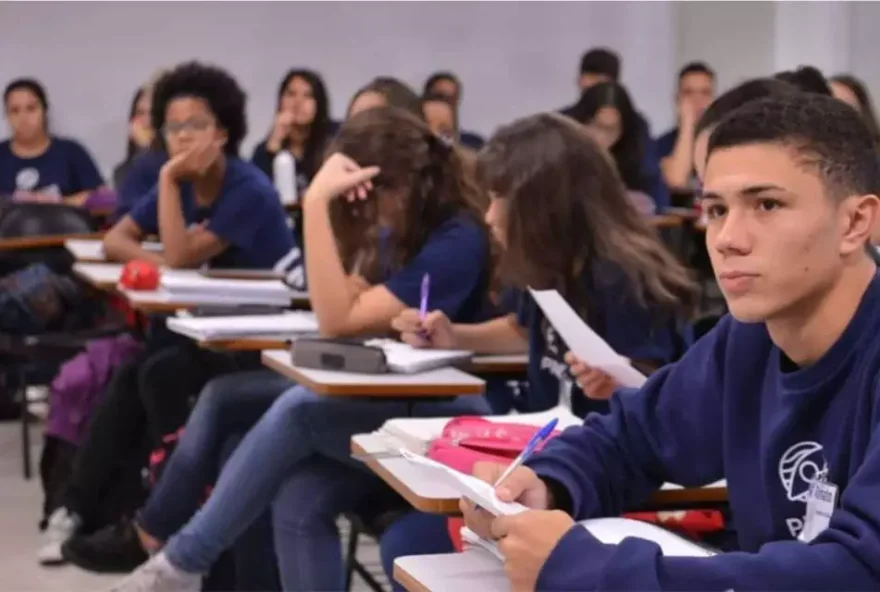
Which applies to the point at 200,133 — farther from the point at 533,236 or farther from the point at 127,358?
the point at 533,236

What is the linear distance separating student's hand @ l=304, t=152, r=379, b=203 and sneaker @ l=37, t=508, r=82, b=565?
1.19 metres

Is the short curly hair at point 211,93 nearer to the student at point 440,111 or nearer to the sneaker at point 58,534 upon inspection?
the sneaker at point 58,534

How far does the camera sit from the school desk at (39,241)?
477 cm

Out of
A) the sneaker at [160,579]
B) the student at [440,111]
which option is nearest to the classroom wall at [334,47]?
the student at [440,111]

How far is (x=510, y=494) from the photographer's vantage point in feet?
4.83

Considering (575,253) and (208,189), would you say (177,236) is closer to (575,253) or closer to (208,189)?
(208,189)

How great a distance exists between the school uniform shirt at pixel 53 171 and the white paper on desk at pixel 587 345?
14.5 feet

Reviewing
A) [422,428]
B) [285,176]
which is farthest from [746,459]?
[285,176]

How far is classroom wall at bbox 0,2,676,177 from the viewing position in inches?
266

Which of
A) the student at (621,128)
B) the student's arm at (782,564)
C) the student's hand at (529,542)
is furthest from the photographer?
the student at (621,128)

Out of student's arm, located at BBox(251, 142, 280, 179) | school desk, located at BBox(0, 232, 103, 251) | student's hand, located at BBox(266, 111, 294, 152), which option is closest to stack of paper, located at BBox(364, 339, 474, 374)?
school desk, located at BBox(0, 232, 103, 251)

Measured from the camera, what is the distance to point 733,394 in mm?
1510

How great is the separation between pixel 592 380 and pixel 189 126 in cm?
213

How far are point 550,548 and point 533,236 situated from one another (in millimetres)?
1093
